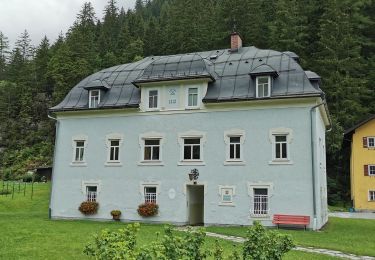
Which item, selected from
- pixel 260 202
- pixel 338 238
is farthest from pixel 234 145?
pixel 338 238

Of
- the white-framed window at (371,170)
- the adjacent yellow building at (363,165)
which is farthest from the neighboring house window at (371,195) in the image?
the white-framed window at (371,170)

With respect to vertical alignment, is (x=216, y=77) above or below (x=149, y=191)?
above

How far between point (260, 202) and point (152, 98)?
8.43 m

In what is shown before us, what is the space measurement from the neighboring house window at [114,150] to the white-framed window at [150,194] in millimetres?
2710

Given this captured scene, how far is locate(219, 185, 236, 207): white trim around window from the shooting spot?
2025cm

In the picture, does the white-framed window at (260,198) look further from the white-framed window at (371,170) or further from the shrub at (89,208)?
the white-framed window at (371,170)

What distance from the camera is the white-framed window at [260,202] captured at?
19609mm

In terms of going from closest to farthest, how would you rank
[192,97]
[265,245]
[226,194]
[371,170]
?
[265,245] < [226,194] < [192,97] < [371,170]

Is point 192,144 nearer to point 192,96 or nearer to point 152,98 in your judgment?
point 192,96

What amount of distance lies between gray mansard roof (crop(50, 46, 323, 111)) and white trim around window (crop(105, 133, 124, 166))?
185cm

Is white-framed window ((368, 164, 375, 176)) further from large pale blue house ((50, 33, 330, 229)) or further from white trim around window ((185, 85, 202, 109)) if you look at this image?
white trim around window ((185, 85, 202, 109))

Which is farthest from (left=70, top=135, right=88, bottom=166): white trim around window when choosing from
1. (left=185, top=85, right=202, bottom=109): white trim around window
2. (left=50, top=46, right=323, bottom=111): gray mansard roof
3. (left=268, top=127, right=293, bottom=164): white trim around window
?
(left=268, top=127, right=293, bottom=164): white trim around window

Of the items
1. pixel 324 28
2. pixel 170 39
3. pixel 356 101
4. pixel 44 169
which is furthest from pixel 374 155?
pixel 44 169

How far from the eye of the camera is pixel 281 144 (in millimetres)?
19859
